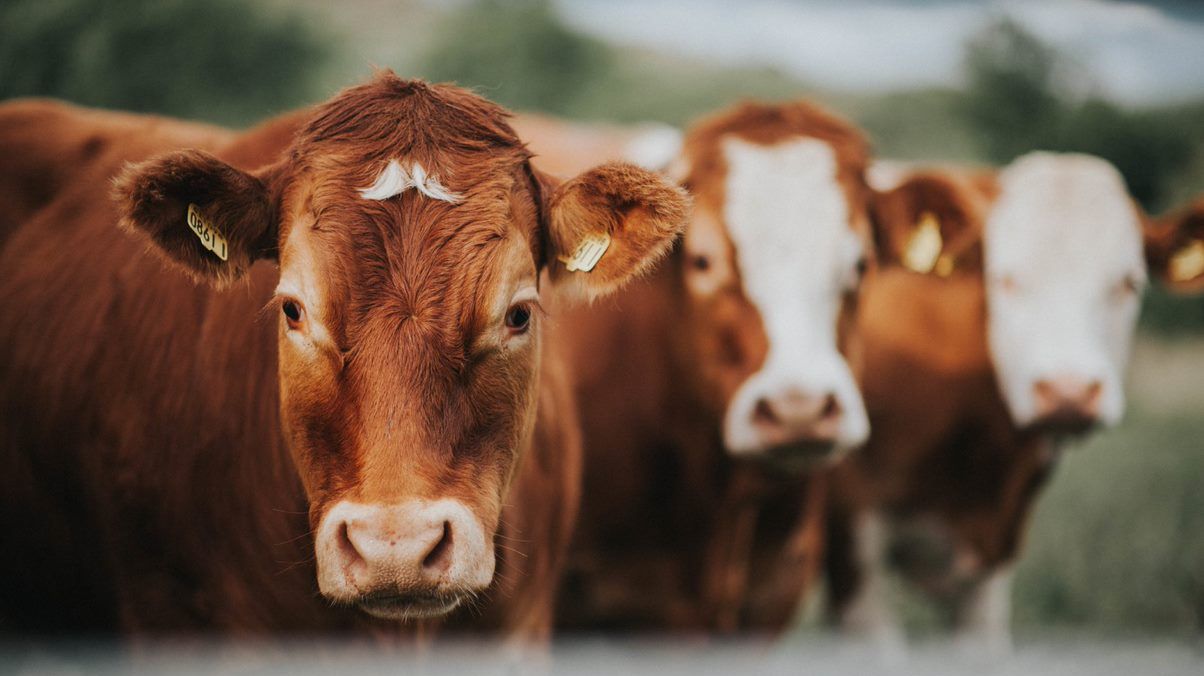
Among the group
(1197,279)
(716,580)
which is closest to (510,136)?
(716,580)

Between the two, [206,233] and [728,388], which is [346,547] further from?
[728,388]

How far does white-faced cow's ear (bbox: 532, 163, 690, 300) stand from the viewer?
1.95 metres

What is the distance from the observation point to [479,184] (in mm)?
1866

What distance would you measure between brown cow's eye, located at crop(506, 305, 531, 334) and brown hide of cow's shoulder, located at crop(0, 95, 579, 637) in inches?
17.2

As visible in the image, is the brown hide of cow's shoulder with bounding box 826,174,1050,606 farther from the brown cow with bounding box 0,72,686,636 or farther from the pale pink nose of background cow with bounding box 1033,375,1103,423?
the brown cow with bounding box 0,72,686,636

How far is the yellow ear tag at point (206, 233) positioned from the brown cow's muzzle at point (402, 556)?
555 mm

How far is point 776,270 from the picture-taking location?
111 inches

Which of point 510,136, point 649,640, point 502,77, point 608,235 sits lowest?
point 649,640

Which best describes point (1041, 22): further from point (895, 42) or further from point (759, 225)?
point (759, 225)

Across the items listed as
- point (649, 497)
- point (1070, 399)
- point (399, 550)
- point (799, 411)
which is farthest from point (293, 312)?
point (1070, 399)

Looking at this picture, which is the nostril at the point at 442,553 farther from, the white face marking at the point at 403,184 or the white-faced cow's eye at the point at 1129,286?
the white-faced cow's eye at the point at 1129,286

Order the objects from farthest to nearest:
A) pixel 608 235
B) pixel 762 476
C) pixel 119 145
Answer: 1. pixel 762 476
2. pixel 119 145
3. pixel 608 235

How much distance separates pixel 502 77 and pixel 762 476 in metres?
1.52

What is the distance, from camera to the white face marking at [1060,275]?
336 centimetres
